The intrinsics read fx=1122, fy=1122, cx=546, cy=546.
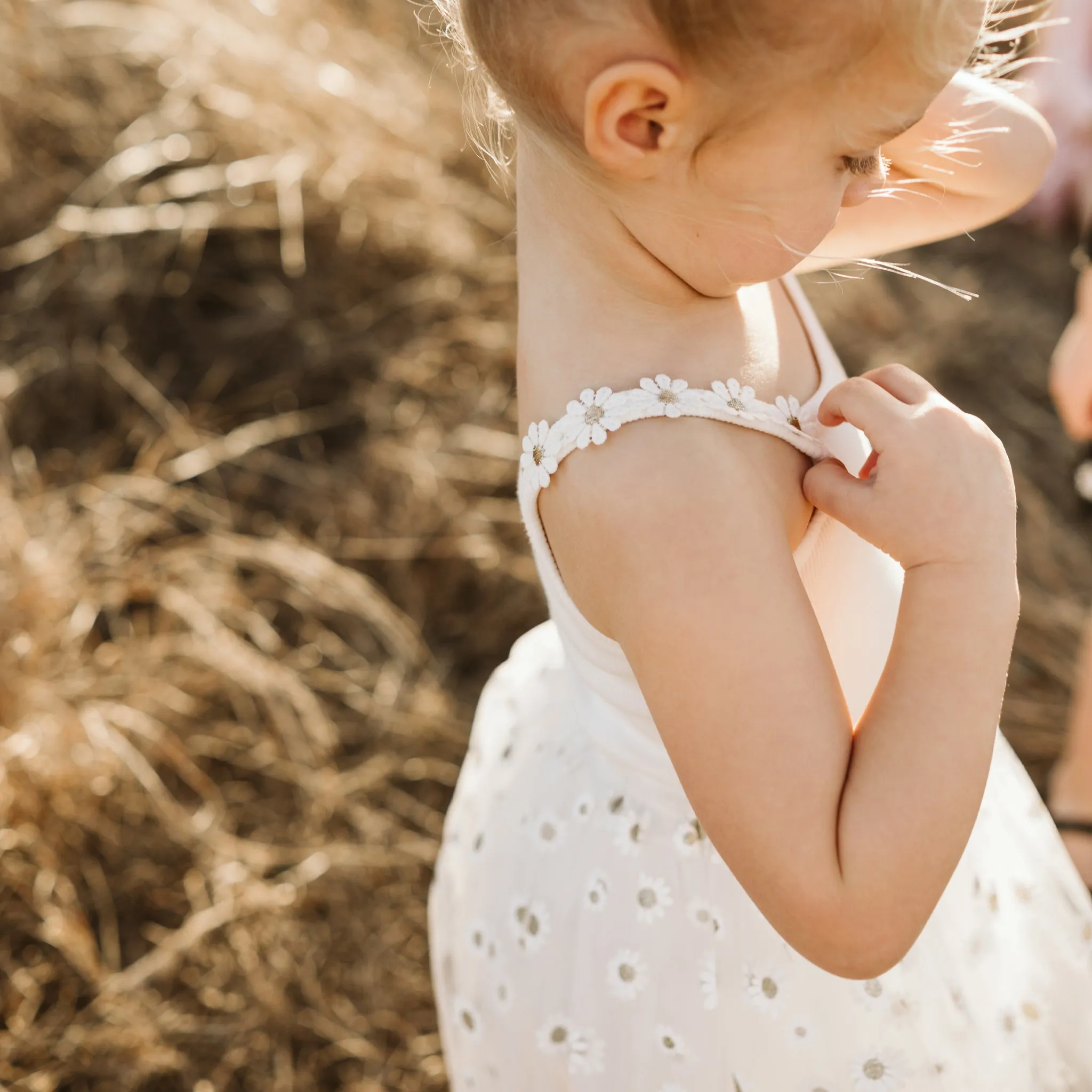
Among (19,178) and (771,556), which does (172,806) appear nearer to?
(771,556)

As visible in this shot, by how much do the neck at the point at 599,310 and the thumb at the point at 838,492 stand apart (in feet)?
0.31

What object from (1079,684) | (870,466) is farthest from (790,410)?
(1079,684)

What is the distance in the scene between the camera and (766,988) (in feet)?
2.91

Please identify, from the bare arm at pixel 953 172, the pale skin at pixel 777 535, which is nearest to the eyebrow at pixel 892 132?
the pale skin at pixel 777 535

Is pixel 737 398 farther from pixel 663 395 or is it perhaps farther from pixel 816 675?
pixel 816 675

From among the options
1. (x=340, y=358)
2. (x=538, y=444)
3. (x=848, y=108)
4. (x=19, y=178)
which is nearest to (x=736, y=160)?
(x=848, y=108)

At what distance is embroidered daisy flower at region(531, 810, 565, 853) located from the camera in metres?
1.01

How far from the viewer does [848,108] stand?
0.65 metres

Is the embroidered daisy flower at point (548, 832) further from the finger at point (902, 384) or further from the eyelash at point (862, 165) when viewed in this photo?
the eyelash at point (862, 165)

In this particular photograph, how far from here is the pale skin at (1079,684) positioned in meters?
1.46

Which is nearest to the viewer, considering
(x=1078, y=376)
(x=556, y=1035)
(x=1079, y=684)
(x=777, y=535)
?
(x=777, y=535)

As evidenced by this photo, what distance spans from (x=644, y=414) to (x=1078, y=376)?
0.98 metres

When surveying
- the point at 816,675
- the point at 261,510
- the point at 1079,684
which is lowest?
the point at 261,510

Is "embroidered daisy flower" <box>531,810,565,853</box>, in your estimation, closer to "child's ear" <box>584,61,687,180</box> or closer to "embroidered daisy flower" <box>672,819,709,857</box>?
"embroidered daisy flower" <box>672,819,709,857</box>
